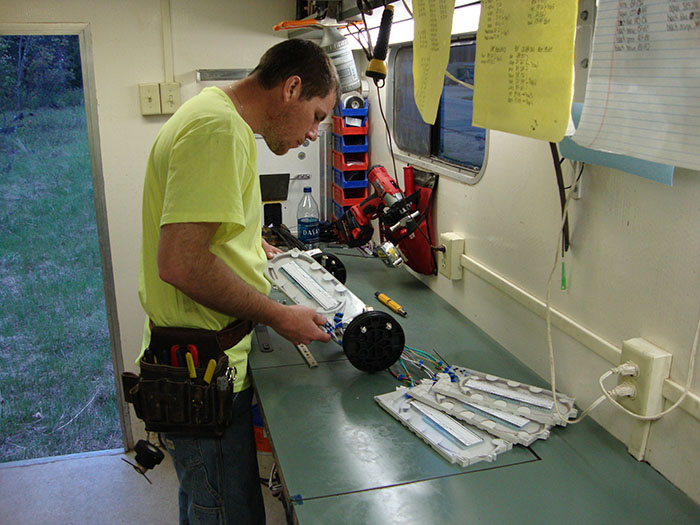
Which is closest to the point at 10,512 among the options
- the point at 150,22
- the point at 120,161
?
the point at 120,161

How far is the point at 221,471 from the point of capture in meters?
1.67

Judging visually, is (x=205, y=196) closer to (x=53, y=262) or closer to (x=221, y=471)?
(x=221, y=471)

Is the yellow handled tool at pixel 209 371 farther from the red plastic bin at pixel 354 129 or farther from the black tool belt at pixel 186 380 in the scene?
the red plastic bin at pixel 354 129

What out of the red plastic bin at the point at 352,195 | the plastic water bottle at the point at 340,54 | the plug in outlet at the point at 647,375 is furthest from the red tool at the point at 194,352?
the red plastic bin at the point at 352,195

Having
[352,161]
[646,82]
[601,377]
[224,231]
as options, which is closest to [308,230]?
[352,161]

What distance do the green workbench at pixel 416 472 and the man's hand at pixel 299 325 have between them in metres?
0.14

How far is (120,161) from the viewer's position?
304cm

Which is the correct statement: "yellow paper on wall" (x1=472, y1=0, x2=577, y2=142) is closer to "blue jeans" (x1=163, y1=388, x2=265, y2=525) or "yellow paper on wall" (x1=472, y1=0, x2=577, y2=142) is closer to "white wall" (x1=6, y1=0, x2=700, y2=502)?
"white wall" (x1=6, y1=0, x2=700, y2=502)

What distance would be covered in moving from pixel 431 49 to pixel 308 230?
1737mm

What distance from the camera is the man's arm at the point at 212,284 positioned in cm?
135

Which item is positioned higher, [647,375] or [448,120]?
[448,120]

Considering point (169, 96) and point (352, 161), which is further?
point (352, 161)

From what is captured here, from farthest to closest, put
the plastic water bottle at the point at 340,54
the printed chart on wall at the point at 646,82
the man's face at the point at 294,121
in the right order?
the plastic water bottle at the point at 340,54 < the man's face at the point at 294,121 < the printed chart on wall at the point at 646,82

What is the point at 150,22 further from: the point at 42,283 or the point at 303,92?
the point at 303,92
